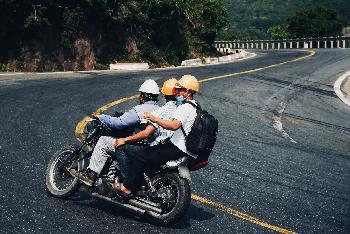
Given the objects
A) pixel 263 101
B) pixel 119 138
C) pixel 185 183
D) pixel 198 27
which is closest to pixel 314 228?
pixel 185 183

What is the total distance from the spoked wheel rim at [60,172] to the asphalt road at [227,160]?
0.23 metres

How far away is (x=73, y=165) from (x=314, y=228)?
307cm

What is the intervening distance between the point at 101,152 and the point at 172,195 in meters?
1.04

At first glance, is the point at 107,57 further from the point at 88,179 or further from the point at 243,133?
the point at 88,179

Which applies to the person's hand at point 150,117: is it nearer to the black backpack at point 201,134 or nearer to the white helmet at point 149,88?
the black backpack at point 201,134

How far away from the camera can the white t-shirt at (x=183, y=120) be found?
18.8 feet

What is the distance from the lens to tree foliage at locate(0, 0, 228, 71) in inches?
952

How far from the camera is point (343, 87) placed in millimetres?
19641

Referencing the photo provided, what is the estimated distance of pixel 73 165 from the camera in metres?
6.59

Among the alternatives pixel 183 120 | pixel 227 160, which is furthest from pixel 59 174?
pixel 227 160

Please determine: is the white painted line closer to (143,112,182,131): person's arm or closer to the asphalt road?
the asphalt road

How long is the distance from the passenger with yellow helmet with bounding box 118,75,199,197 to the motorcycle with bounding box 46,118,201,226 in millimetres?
90

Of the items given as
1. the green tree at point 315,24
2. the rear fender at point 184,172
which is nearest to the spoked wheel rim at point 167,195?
the rear fender at point 184,172

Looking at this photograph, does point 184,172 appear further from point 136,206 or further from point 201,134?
point 136,206
